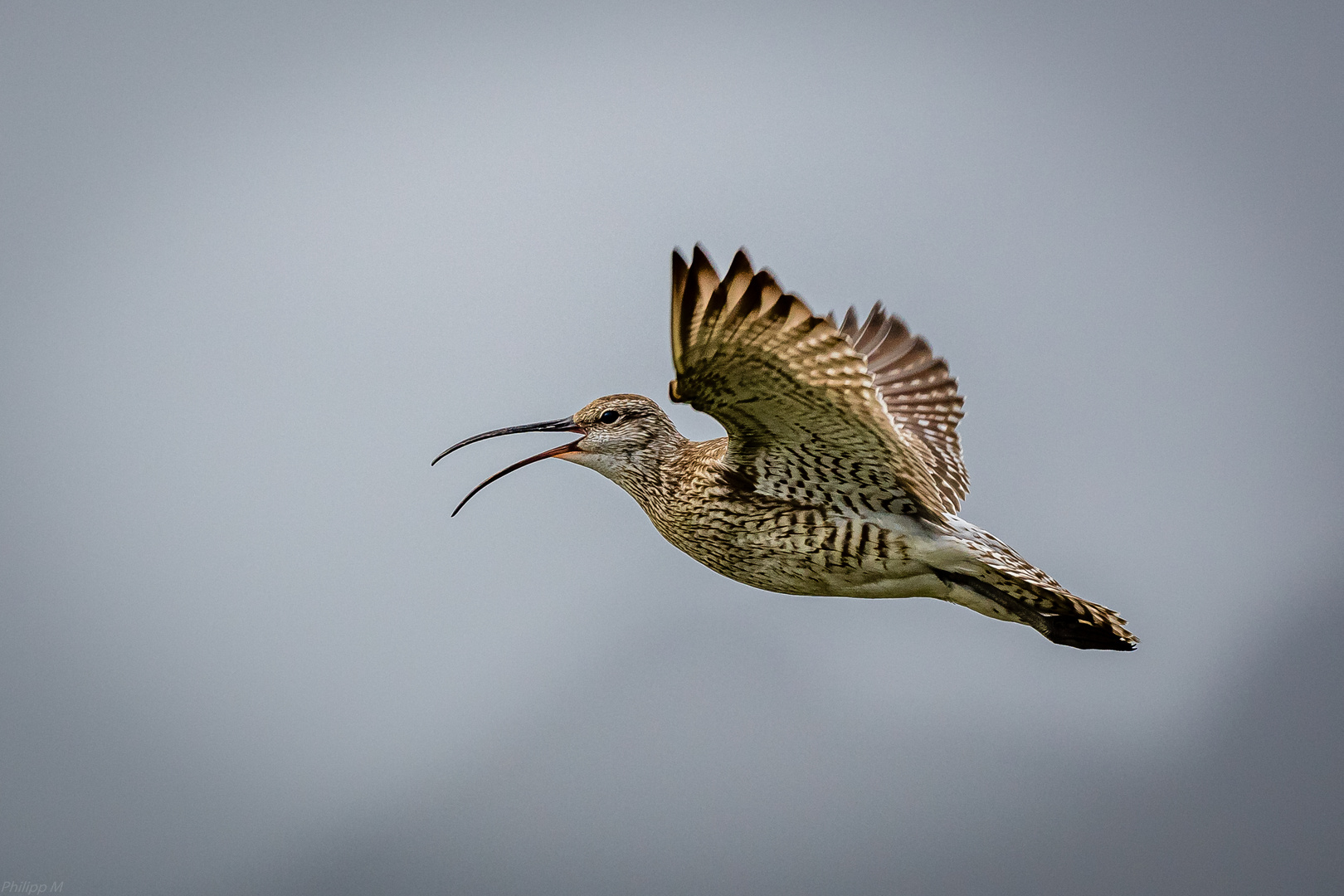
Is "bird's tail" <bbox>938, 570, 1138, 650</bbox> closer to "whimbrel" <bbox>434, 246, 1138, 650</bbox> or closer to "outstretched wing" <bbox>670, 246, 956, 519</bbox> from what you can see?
"whimbrel" <bbox>434, 246, 1138, 650</bbox>

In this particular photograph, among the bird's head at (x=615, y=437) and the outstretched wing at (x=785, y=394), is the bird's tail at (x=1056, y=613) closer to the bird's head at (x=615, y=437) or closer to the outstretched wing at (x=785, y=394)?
the outstretched wing at (x=785, y=394)

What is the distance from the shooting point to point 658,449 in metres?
6.16

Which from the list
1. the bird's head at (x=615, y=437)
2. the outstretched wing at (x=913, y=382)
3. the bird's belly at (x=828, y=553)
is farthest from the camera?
the outstretched wing at (x=913, y=382)

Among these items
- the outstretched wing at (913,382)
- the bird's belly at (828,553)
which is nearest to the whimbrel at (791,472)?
the bird's belly at (828,553)

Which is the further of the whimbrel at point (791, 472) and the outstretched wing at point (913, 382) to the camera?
the outstretched wing at point (913, 382)

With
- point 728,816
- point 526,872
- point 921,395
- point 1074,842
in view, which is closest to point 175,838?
point 526,872

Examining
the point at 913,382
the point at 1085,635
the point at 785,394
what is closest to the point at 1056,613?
the point at 1085,635

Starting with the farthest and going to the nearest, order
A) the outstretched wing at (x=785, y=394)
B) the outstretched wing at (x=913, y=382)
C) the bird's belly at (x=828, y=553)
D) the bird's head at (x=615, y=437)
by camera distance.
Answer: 1. the outstretched wing at (x=913, y=382)
2. the bird's head at (x=615, y=437)
3. the bird's belly at (x=828, y=553)
4. the outstretched wing at (x=785, y=394)

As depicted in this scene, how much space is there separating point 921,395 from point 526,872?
3515 inches

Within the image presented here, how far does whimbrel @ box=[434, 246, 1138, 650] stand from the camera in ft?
15.2

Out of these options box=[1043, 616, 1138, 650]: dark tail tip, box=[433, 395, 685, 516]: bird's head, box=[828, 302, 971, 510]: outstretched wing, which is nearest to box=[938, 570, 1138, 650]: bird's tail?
box=[1043, 616, 1138, 650]: dark tail tip

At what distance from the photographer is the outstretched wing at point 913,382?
6980 mm

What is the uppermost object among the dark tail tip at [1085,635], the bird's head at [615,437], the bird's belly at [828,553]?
the bird's head at [615,437]

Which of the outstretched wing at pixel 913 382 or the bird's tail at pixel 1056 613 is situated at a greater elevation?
the outstretched wing at pixel 913 382
